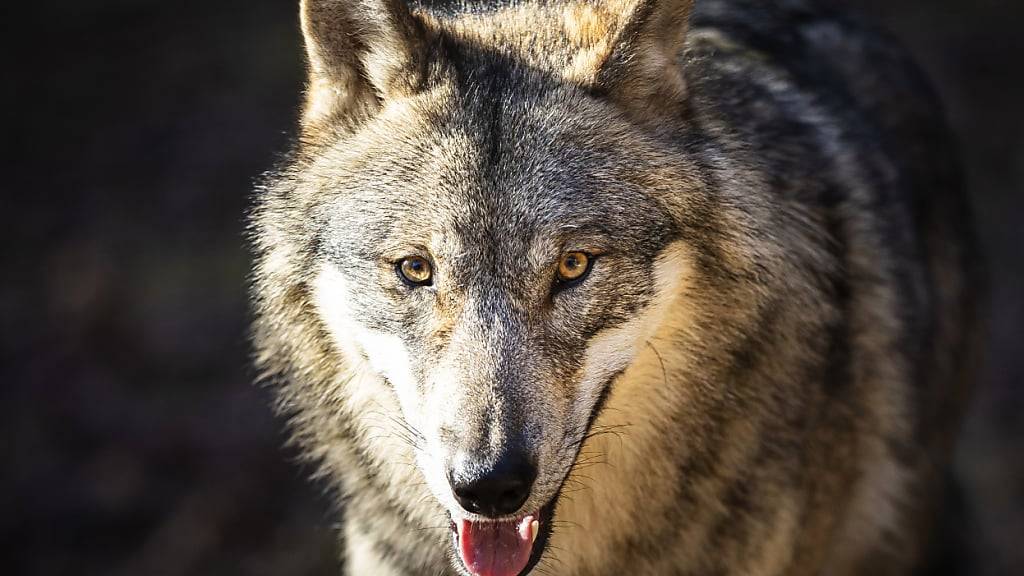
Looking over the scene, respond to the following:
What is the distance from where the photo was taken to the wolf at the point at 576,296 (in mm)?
2662

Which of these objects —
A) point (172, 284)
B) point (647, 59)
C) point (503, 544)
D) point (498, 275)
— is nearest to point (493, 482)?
point (503, 544)

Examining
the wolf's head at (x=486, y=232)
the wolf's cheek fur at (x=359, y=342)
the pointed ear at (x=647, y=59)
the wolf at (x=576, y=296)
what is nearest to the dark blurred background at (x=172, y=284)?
the wolf at (x=576, y=296)

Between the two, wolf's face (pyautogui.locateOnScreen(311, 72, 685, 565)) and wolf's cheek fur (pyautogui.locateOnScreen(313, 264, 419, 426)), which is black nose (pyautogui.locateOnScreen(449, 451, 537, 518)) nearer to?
wolf's face (pyautogui.locateOnScreen(311, 72, 685, 565))

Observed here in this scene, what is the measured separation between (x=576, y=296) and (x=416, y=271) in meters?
0.41

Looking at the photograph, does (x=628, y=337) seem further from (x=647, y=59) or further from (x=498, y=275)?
(x=647, y=59)

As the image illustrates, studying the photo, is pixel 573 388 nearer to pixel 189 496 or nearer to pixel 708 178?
pixel 708 178

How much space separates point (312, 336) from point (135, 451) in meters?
3.62

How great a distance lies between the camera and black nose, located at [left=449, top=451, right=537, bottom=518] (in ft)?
7.95

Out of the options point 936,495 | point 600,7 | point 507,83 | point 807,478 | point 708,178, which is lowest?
point 936,495

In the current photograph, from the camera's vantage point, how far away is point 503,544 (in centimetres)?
268

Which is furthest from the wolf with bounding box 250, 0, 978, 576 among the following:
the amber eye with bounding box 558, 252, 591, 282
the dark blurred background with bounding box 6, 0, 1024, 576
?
the dark blurred background with bounding box 6, 0, 1024, 576

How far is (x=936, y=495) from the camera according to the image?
15.3 feet

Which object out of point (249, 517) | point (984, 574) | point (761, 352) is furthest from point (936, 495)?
point (249, 517)

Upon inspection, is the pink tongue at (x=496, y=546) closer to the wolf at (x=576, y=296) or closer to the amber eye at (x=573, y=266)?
the wolf at (x=576, y=296)
